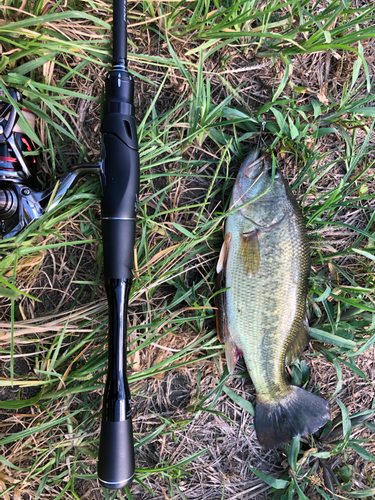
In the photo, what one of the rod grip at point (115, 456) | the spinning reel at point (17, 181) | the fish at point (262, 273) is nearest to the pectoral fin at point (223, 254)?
the fish at point (262, 273)

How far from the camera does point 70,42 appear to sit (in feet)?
4.94

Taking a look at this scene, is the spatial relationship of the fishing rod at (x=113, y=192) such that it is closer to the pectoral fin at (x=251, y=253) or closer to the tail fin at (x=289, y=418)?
the pectoral fin at (x=251, y=253)

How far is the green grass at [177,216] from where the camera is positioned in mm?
1642

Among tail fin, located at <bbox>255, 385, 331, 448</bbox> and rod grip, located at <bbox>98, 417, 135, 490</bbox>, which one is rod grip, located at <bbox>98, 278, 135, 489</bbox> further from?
tail fin, located at <bbox>255, 385, 331, 448</bbox>

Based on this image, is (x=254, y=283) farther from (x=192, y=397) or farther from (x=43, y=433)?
(x=43, y=433)

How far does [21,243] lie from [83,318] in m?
0.52

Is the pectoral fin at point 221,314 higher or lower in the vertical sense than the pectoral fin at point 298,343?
higher

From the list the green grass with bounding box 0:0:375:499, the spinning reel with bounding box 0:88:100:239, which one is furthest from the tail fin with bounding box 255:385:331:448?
the spinning reel with bounding box 0:88:100:239

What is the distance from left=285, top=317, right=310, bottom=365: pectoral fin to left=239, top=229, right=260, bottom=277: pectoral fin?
1.53 feet

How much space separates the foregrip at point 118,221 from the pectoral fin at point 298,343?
1018 millimetres

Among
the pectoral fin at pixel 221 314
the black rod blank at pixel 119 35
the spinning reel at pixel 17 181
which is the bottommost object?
the pectoral fin at pixel 221 314

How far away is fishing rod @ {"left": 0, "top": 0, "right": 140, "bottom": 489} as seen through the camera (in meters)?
1.43

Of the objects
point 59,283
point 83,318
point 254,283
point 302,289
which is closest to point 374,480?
point 302,289

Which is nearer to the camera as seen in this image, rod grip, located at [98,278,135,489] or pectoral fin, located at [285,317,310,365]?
rod grip, located at [98,278,135,489]
